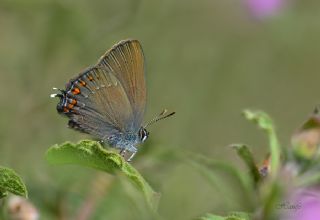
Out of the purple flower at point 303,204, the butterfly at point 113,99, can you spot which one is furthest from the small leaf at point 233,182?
the butterfly at point 113,99

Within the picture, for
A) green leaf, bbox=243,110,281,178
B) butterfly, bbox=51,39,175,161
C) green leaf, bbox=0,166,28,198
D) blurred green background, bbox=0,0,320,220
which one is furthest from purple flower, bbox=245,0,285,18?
green leaf, bbox=0,166,28,198

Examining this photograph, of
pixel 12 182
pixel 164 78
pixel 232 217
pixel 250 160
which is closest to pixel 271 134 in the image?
pixel 250 160

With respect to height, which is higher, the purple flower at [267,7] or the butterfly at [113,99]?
the purple flower at [267,7]

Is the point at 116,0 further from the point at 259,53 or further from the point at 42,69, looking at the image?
the point at 259,53

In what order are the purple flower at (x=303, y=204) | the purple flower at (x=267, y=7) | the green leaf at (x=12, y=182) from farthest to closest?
the purple flower at (x=267, y=7)
the purple flower at (x=303, y=204)
the green leaf at (x=12, y=182)

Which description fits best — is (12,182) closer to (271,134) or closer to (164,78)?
(271,134)

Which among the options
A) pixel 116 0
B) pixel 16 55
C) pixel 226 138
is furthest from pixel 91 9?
pixel 226 138

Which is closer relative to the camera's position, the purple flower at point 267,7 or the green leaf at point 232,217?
the green leaf at point 232,217

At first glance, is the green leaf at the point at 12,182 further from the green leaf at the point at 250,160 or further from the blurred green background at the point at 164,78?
the green leaf at the point at 250,160
